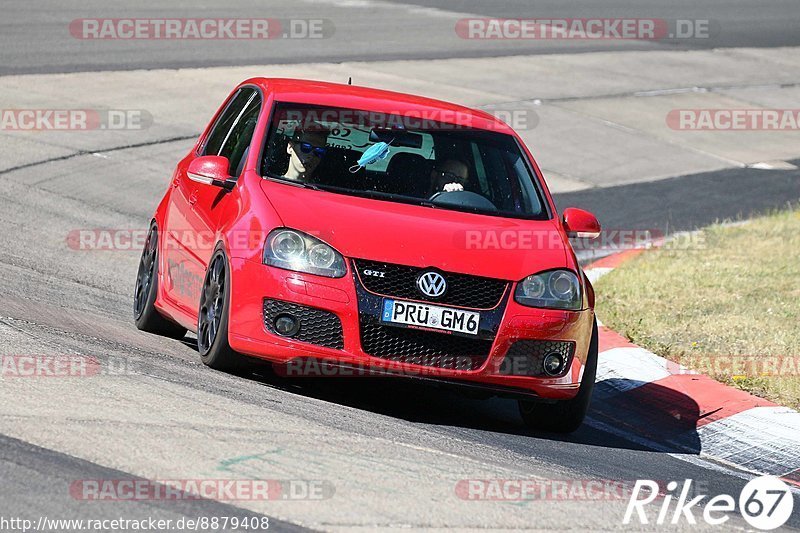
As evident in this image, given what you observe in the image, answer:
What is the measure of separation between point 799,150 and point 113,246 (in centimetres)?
1136

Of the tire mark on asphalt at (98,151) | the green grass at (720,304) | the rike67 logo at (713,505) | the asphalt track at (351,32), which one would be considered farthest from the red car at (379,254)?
the asphalt track at (351,32)

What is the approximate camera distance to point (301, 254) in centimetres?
681

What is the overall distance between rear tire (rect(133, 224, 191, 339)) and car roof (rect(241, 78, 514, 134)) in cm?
120

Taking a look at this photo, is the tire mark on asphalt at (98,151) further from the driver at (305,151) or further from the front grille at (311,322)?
the front grille at (311,322)

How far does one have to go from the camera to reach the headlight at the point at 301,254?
6742mm

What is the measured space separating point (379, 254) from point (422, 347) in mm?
494

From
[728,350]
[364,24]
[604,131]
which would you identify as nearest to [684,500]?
[728,350]

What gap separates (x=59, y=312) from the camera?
820 centimetres

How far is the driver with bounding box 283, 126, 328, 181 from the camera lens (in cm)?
762

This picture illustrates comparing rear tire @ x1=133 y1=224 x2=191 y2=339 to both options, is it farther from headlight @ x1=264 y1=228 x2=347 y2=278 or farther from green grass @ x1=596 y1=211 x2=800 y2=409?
green grass @ x1=596 y1=211 x2=800 y2=409

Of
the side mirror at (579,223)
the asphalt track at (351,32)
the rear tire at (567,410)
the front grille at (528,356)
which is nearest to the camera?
the front grille at (528,356)

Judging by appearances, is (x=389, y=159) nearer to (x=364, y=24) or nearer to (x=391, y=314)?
(x=391, y=314)

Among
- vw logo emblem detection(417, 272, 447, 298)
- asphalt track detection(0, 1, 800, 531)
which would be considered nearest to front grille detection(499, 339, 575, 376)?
asphalt track detection(0, 1, 800, 531)

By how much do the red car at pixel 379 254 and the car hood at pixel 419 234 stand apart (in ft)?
0.04
